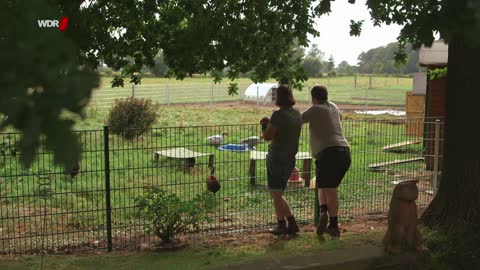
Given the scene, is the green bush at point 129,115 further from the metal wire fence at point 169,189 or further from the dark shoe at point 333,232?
the dark shoe at point 333,232

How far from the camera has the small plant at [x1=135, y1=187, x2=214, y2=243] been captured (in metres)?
6.12

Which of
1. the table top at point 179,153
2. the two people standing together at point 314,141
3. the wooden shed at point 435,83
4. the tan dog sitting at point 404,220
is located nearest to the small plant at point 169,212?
the two people standing together at point 314,141

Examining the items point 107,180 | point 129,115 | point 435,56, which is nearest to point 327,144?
point 107,180

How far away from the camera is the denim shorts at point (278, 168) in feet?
19.4

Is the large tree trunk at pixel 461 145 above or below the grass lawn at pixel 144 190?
above

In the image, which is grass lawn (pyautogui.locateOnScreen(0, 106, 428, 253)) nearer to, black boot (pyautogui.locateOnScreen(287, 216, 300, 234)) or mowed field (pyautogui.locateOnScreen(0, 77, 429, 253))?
mowed field (pyautogui.locateOnScreen(0, 77, 429, 253))

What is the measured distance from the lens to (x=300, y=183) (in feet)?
31.4

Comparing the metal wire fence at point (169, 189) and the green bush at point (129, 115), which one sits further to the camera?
the green bush at point (129, 115)

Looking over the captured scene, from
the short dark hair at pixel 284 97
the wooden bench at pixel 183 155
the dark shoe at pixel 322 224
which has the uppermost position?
the short dark hair at pixel 284 97

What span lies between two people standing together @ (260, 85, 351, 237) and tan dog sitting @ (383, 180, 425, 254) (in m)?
0.79

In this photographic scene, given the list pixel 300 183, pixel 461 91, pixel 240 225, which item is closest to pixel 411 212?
pixel 461 91

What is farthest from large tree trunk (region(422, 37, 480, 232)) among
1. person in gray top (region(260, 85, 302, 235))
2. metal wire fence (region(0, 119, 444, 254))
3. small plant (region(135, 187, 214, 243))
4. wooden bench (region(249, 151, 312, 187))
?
wooden bench (region(249, 151, 312, 187))

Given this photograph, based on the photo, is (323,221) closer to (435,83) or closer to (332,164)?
(332,164)

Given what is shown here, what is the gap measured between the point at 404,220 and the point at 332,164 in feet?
3.28
